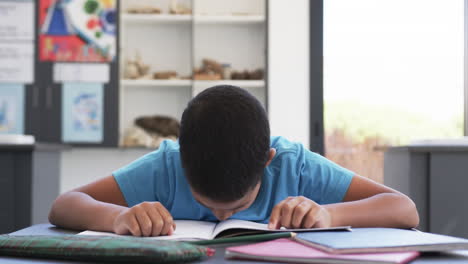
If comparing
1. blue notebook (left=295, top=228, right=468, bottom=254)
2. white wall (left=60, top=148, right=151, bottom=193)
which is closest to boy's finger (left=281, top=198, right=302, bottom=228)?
blue notebook (left=295, top=228, right=468, bottom=254)

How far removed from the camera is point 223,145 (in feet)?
3.22

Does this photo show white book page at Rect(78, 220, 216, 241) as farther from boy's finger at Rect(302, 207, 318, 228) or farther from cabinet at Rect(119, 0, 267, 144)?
cabinet at Rect(119, 0, 267, 144)

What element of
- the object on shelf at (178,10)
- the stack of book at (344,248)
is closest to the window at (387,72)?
the object on shelf at (178,10)

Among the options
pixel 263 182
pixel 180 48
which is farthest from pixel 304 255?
pixel 180 48

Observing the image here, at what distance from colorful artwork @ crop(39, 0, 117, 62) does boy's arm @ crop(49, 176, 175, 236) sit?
9.85 feet

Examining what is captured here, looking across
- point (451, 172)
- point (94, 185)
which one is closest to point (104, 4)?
point (451, 172)

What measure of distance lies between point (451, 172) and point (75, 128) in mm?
2601

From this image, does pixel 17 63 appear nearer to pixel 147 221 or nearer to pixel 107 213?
pixel 107 213

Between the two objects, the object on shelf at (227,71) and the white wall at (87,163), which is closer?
the object on shelf at (227,71)

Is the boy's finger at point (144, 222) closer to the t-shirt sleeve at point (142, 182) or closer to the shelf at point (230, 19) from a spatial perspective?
the t-shirt sleeve at point (142, 182)

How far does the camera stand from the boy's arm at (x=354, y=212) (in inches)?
38.3

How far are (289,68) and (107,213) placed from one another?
10.9ft

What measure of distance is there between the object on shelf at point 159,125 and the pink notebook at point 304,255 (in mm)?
3530

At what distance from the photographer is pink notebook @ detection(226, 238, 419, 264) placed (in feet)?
2.25
